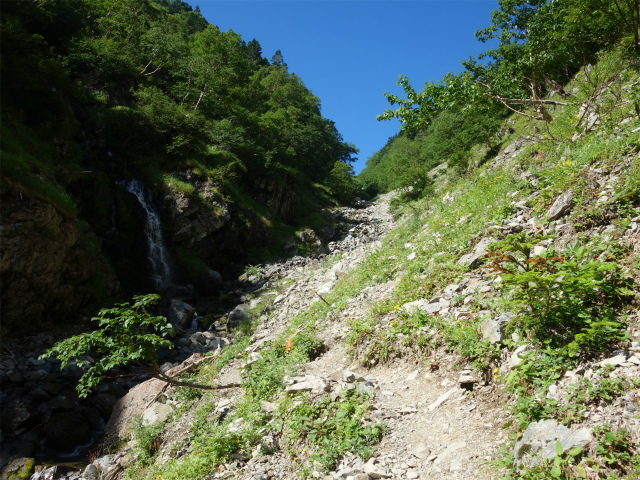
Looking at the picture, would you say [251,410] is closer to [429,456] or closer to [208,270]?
[429,456]

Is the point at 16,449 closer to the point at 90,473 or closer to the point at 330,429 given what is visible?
the point at 90,473

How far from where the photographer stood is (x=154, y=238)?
19500 millimetres

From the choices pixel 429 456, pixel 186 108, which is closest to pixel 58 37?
pixel 186 108

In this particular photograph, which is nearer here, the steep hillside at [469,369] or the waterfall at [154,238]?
the steep hillside at [469,369]

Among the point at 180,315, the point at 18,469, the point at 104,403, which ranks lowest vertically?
the point at 18,469

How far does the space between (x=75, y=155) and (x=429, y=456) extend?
20.5 m

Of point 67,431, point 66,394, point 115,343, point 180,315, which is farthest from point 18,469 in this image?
point 180,315

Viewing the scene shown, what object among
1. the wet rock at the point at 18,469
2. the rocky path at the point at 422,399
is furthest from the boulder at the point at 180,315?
the wet rock at the point at 18,469

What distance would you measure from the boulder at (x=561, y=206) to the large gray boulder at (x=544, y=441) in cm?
425

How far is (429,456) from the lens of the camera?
3693 mm

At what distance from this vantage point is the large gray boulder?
287 cm

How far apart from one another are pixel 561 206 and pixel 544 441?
15.1ft

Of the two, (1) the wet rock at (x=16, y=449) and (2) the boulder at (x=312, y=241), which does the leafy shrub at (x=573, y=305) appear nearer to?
(1) the wet rock at (x=16, y=449)

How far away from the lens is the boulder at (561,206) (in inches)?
239
